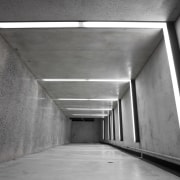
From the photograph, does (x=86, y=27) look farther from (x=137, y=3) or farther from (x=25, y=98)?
(x=25, y=98)

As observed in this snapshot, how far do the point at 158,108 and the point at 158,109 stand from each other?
0.03 meters

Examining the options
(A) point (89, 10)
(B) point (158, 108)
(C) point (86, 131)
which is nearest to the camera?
(A) point (89, 10)

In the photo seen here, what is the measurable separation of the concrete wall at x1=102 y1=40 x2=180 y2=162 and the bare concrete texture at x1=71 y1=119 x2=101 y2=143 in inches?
678

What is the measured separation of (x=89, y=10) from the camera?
329 centimetres

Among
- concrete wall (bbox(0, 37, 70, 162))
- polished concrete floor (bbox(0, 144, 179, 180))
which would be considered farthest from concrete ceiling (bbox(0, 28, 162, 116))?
polished concrete floor (bbox(0, 144, 179, 180))

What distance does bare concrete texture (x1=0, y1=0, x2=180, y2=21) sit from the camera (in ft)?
10.2

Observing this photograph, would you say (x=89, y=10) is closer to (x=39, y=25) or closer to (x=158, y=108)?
(x=39, y=25)

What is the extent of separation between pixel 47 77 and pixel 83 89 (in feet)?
7.24

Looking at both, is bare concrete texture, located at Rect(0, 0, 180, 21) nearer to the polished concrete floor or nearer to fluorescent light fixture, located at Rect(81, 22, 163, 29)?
fluorescent light fixture, located at Rect(81, 22, 163, 29)

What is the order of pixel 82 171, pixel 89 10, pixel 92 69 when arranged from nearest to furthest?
pixel 82 171 < pixel 89 10 < pixel 92 69

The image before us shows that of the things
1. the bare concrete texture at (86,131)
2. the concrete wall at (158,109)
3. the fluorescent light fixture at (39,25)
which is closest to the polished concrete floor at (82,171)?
the concrete wall at (158,109)

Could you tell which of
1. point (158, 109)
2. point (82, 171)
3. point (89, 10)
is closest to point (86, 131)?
point (158, 109)

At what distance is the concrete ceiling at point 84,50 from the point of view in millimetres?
4047

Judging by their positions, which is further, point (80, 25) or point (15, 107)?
point (15, 107)
